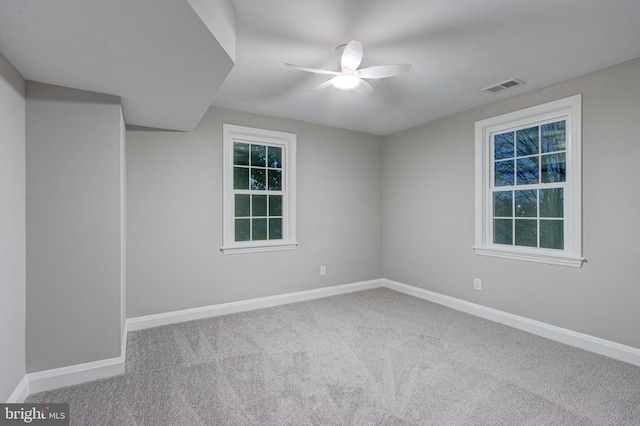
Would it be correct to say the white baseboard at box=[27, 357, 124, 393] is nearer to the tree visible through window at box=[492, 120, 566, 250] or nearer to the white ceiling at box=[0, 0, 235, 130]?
the white ceiling at box=[0, 0, 235, 130]

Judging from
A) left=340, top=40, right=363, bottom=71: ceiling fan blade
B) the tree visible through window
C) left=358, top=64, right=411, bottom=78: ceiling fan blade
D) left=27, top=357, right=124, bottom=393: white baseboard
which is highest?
left=340, top=40, right=363, bottom=71: ceiling fan blade

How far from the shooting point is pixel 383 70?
2.36m

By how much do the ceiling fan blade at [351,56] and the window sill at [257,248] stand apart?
249cm

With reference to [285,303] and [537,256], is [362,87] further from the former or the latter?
[285,303]

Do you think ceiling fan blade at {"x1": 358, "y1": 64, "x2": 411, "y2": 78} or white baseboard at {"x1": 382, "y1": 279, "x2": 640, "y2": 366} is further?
white baseboard at {"x1": 382, "y1": 279, "x2": 640, "y2": 366}

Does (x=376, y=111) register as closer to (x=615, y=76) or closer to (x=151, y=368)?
(x=615, y=76)

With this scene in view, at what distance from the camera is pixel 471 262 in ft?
12.9

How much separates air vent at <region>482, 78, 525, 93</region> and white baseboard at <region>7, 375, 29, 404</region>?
4.51 meters

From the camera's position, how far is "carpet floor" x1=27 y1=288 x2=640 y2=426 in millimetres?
1943

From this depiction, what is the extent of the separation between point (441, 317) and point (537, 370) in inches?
49.6

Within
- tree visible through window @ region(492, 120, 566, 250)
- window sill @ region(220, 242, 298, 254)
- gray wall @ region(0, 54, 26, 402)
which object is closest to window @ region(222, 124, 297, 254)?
window sill @ region(220, 242, 298, 254)

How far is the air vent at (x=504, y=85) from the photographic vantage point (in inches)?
121

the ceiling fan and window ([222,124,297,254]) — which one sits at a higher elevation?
the ceiling fan

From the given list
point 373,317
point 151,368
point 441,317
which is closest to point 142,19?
point 151,368
